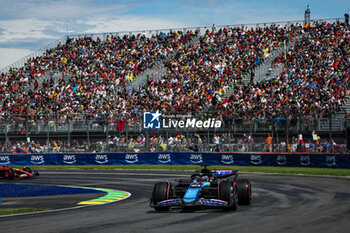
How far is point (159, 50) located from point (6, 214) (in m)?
37.9

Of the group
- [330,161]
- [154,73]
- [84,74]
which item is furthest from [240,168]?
[84,74]

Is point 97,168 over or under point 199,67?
under

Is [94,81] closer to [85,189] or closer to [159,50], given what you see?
[159,50]

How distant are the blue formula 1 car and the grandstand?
17382 mm

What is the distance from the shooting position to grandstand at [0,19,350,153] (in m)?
34.1

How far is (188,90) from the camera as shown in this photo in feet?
144

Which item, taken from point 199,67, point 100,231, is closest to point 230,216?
point 100,231

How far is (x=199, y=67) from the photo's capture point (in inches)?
1815

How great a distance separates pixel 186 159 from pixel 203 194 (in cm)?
2192

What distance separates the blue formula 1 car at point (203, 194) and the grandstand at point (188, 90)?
17.4m

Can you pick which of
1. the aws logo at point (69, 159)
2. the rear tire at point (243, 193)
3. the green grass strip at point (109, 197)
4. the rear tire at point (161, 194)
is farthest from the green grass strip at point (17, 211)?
the aws logo at point (69, 159)

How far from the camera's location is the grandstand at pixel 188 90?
34.1 m

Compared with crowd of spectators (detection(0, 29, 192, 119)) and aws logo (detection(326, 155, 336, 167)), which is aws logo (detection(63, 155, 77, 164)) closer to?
crowd of spectators (detection(0, 29, 192, 119))

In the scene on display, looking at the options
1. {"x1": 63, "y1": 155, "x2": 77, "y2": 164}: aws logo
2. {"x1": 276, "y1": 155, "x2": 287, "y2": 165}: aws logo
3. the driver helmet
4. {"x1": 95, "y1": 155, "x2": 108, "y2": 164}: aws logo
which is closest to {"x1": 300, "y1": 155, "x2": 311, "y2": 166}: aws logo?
{"x1": 276, "y1": 155, "x2": 287, "y2": 165}: aws logo
